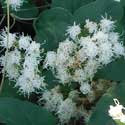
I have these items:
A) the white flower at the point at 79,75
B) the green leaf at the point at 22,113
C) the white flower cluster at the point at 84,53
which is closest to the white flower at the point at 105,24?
the white flower cluster at the point at 84,53

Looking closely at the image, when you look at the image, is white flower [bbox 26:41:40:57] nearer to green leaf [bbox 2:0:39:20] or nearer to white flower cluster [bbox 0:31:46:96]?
white flower cluster [bbox 0:31:46:96]

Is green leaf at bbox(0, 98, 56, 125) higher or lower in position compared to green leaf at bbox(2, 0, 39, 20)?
lower

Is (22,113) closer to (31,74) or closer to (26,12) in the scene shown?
(31,74)

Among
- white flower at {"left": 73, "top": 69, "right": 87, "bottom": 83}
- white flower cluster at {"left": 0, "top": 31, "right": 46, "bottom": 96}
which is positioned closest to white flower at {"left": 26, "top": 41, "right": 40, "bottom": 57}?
white flower cluster at {"left": 0, "top": 31, "right": 46, "bottom": 96}

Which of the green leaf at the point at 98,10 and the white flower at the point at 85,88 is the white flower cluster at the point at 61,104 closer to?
the white flower at the point at 85,88

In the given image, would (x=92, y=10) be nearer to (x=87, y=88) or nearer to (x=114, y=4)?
(x=114, y=4)
